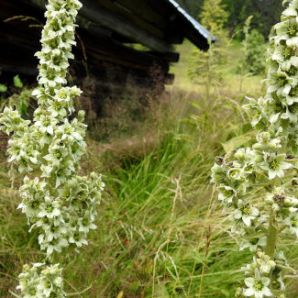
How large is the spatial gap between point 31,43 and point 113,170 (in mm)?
2710

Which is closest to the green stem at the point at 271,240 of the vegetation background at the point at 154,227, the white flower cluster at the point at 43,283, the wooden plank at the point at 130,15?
the vegetation background at the point at 154,227

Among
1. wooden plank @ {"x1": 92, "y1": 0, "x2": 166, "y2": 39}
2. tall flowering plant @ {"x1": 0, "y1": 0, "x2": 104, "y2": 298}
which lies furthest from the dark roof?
tall flowering plant @ {"x1": 0, "y1": 0, "x2": 104, "y2": 298}

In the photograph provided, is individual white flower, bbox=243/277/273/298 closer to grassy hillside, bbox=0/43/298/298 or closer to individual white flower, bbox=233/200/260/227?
individual white flower, bbox=233/200/260/227

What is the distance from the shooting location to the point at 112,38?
9133mm

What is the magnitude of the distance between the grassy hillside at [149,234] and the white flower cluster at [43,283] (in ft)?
0.92

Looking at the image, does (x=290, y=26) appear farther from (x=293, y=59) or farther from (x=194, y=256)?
(x=194, y=256)

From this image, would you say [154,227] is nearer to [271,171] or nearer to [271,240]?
[271,240]

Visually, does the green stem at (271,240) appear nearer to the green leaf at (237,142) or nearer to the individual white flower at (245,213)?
the individual white flower at (245,213)

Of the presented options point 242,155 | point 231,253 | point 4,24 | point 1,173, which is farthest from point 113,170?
point 242,155

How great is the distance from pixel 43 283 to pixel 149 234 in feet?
4.58

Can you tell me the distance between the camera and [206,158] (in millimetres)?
5098

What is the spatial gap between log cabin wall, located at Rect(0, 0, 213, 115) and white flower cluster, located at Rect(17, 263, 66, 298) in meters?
3.68

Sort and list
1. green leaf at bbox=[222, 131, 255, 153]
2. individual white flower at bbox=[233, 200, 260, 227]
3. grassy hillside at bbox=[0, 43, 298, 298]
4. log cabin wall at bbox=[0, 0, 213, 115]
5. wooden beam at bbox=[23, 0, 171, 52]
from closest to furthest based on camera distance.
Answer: individual white flower at bbox=[233, 200, 260, 227]
grassy hillside at bbox=[0, 43, 298, 298]
green leaf at bbox=[222, 131, 255, 153]
log cabin wall at bbox=[0, 0, 213, 115]
wooden beam at bbox=[23, 0, 171, 52]

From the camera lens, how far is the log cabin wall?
6.74m
